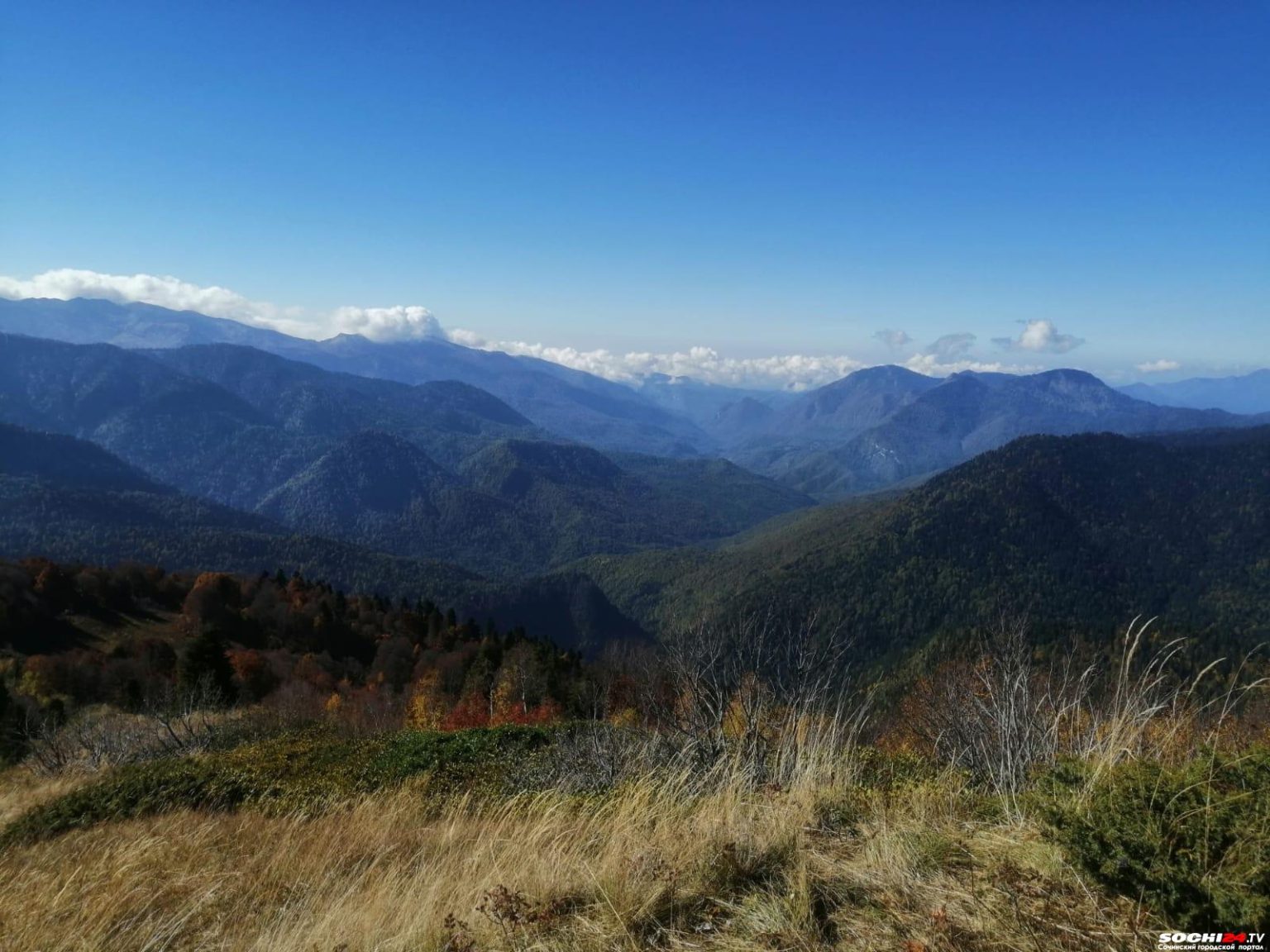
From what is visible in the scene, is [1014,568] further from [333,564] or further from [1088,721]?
[1088,721]

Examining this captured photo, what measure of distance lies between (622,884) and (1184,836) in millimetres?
2437

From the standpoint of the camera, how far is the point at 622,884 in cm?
316

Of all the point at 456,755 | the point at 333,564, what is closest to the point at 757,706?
the point at 456,755

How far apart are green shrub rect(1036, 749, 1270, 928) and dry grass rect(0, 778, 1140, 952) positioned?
17 cm

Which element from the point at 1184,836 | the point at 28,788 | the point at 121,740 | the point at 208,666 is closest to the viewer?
the point at 1184,836

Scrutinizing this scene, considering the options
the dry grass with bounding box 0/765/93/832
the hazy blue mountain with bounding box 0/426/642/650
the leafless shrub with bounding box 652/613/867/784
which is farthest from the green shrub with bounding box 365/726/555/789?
the hazy blue mountain with bounding box 0/426/642/650

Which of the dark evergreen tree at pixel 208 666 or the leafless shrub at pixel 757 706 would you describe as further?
the dark evergreen tree at pixel 208 666

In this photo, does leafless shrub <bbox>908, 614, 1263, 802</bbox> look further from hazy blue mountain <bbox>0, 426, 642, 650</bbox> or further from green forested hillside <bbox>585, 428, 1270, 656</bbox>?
hazy blue mountain <bbox>0, 426, 642, 650</bbox>

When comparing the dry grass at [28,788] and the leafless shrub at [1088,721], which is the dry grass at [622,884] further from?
the dry grass at [28,788]

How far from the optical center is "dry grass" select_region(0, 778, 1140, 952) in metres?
2.70

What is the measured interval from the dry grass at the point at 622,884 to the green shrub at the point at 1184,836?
17 cm

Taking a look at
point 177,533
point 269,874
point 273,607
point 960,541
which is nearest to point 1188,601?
point 960,541

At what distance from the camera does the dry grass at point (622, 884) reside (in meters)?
2.70

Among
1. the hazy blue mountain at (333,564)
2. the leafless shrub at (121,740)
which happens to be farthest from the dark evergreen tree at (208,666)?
the hazy blue mountain at (333,564)
